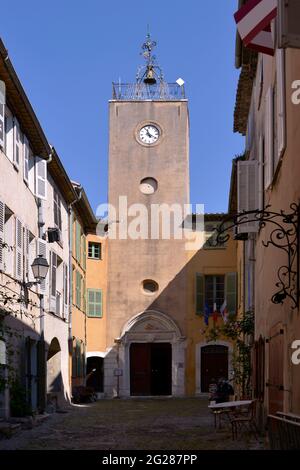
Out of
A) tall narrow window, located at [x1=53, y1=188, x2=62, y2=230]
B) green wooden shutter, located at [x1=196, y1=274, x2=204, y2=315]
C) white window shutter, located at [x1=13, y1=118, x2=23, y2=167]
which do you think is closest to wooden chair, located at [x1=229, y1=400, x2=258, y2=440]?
white window shutter, located at [x1=13, y1=118, x2=23, y2=167]

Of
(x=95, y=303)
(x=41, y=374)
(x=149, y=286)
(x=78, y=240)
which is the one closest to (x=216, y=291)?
(x=149, y=286)

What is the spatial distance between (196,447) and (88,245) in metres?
22.6

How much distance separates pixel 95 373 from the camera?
35.2m

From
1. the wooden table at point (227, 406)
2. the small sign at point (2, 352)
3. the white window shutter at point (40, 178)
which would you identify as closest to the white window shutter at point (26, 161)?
the white window shutter at point (40, 178)

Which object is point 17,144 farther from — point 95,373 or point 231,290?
point 95,373

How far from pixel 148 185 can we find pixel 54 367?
1264 cm

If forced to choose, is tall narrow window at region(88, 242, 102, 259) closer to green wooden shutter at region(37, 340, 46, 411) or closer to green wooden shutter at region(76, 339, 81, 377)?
green wooden shutter at region(76, 339, 81, 377)

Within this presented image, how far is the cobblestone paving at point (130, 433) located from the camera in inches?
532

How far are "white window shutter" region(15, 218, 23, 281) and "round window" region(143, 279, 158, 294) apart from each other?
55.5 ft

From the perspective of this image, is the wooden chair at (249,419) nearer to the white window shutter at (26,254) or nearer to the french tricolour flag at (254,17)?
the white window shutter at (26,254)

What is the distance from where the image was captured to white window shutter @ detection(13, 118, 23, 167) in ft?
61.5

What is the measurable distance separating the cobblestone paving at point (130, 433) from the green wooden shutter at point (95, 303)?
11045 mm

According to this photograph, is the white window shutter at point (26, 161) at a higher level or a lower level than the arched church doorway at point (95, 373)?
higher
